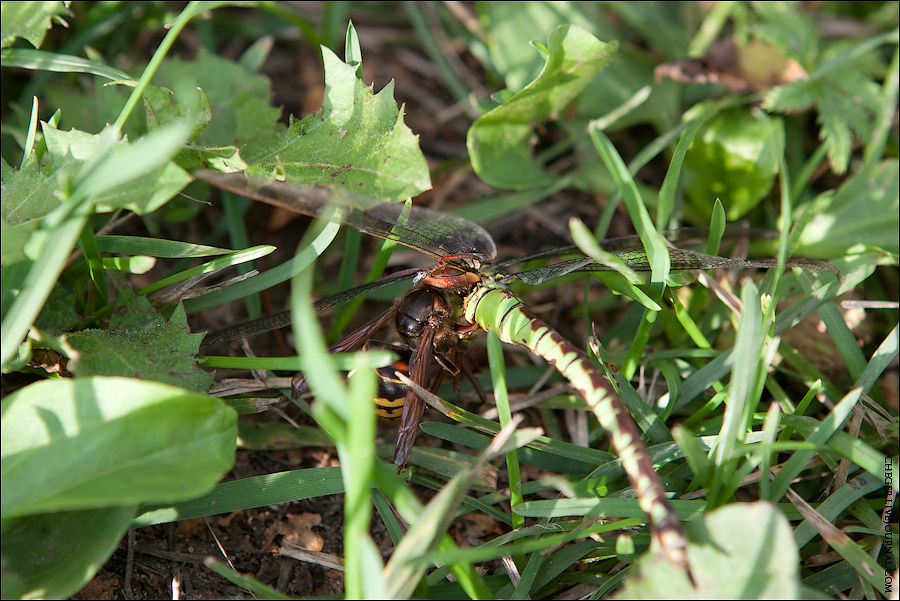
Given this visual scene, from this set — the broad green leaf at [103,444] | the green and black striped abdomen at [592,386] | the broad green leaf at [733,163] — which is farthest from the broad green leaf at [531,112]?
the broad green leaf at [103,444]

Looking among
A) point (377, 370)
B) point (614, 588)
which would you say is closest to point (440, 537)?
point (614, 588)

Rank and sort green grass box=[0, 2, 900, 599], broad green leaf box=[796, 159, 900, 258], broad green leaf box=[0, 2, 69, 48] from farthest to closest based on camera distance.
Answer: broad green leaf box=[796, 159, 900, 258] → broad green leaf box=[0, 2, 69, 48] → green grass box=[0, 2, 900, 599]

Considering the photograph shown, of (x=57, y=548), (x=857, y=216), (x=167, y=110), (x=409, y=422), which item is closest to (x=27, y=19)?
(x=167, y=110)

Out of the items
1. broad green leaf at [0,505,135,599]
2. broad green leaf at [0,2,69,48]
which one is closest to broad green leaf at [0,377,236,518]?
broad green leaf at [0,505,135,599]

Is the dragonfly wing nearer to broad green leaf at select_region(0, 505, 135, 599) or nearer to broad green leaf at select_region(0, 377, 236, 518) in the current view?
broad green leaf at select_region(0, 377, 236, 518)

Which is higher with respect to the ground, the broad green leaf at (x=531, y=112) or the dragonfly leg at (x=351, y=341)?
the broad green leaf at (x=531, y=112)

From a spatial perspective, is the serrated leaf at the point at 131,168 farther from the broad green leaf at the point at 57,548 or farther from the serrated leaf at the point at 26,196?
the broad green leaf at the point at 57,548

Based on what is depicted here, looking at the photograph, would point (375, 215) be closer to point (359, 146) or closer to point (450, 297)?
point (359, 146)
